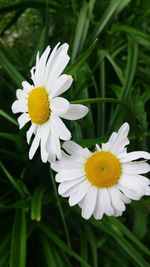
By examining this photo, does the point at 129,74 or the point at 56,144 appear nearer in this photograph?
the point at 56,144

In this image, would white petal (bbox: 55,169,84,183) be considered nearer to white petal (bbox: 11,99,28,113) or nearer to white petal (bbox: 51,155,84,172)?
white petal (bbox: 51,155,84,172)

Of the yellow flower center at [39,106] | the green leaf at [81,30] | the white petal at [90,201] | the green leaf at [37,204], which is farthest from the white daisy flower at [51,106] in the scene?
the green leaf at [81,30]

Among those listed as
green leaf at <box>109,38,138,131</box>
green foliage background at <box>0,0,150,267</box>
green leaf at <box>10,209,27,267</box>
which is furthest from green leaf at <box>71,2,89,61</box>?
green leaf at <box>10,209,27,267</box>

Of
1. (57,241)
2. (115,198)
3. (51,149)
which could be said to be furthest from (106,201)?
(57,241)

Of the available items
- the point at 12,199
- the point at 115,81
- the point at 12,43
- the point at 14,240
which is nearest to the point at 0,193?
the point at 12,199

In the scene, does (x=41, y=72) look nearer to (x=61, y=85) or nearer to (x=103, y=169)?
(x=61, y=85)

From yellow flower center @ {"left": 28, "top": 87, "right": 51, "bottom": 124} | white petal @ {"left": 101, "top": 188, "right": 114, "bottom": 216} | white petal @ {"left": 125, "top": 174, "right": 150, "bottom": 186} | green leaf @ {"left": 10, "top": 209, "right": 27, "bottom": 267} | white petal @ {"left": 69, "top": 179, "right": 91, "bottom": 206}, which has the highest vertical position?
yellow flower center @ {"left": 28, "top": 87, "right": 51, "bottom": 124}

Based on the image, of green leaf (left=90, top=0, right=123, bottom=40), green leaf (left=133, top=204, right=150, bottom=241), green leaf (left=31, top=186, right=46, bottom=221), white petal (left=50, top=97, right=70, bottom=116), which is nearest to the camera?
white petal (left=50, top=97, right=70, bottom=116)
